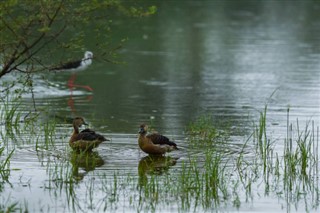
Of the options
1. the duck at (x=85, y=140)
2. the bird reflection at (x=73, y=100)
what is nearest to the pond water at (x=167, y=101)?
Answer: the bird reflection at (x=73, y=100)

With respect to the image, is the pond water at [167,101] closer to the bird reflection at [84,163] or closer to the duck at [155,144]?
the bird reflection at [84,163]

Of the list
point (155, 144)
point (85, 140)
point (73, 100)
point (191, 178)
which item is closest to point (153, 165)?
point (155, 144)

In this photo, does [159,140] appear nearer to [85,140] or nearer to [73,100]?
[85,140]

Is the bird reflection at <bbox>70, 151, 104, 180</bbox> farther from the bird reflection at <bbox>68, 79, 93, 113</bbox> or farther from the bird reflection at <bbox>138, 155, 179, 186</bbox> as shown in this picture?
the bird reflection at <bbox>68, 79, 93, 113</bbox>

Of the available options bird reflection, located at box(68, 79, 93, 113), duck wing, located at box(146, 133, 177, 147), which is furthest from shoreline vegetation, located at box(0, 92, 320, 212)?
bird reflection, located at box(68, 79, 93, 113)

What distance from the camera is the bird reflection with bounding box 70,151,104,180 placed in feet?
41.6

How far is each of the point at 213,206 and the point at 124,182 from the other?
1.49 meters

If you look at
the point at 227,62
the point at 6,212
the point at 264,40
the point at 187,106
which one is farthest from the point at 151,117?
the point at 264,40

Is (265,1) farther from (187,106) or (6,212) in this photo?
(6,212)

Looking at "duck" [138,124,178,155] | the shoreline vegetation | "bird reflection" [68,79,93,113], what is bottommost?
the shoreline vegetation

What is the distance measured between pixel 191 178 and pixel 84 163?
6.86 feet

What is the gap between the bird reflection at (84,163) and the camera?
1269 cm

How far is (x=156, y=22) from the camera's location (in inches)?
1598

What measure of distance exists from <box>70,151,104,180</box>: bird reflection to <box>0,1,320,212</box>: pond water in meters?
0.03
